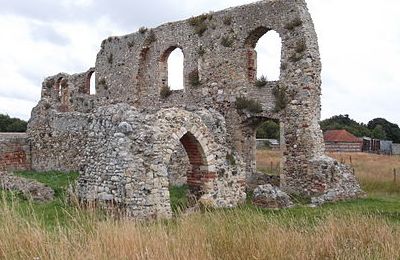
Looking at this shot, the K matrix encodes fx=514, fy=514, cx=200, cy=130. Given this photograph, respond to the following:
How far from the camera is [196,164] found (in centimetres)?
1560

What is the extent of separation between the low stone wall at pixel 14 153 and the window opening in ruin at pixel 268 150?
426 inches

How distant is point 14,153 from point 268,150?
79.2 ft

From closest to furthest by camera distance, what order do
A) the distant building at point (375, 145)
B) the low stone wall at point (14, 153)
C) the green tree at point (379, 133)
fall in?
the low stone wall at point (14, 153), the distant building at point (375, 145), the green tree at point (379, 133)

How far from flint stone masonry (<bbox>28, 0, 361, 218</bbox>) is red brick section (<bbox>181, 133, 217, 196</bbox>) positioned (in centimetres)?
3

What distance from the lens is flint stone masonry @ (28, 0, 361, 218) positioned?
1329cm

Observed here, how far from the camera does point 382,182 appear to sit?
2062 cm

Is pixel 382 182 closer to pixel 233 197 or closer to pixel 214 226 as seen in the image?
pixel 233 197

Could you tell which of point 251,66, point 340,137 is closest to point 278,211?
point 251,66

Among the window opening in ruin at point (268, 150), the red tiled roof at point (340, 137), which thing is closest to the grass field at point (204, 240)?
the window opening in ruin at point (268, 150)

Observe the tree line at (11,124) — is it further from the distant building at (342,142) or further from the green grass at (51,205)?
the green grass at (51,205)

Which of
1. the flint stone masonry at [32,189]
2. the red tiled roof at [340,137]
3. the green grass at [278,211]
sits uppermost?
the red tiled roof at [340,137]

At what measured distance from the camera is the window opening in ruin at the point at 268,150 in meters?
25.3

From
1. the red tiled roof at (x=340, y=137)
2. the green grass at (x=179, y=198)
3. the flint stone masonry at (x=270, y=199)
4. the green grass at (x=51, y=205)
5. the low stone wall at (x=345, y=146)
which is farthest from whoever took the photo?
the red tiled roof at (x=340, y=137)

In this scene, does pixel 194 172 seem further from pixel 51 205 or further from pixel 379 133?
pixel 379 133
